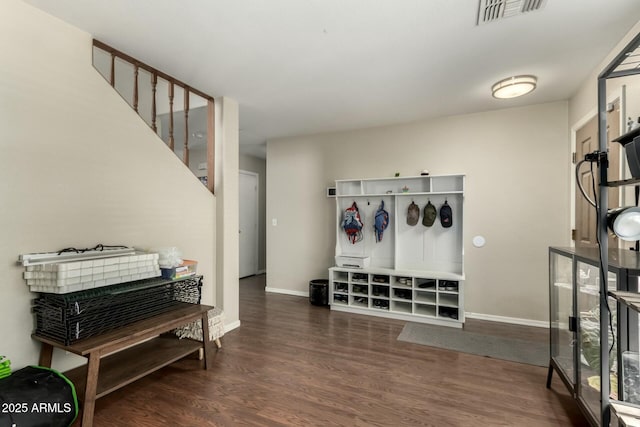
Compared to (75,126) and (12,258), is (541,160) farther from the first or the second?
(12,258)

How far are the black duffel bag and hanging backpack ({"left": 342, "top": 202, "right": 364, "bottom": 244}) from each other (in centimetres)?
324

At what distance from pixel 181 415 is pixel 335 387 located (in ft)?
3.41

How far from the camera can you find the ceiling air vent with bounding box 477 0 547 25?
182 cm

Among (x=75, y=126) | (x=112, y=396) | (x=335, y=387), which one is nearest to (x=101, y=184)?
(x=75, y=126)

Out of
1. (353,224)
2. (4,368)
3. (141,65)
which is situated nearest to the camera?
(4,368)

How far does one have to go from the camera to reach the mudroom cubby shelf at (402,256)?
12.2 feet

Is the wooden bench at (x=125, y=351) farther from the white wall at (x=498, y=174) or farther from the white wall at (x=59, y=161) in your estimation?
the white wall at (x=498, y=174)

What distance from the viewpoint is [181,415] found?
6.34 feet

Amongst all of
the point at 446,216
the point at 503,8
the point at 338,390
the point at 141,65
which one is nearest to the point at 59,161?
the point at 141,65

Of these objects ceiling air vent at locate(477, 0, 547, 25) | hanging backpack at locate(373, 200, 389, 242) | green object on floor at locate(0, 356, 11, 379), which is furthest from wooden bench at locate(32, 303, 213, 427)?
ceiling air vent at locate(477, 0, 547, 25)

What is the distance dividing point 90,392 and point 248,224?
472cm

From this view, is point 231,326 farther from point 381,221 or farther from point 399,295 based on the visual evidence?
point 381,221

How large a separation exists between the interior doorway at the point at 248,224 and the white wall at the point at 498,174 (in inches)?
88.7

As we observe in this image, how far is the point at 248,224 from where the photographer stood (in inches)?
250
